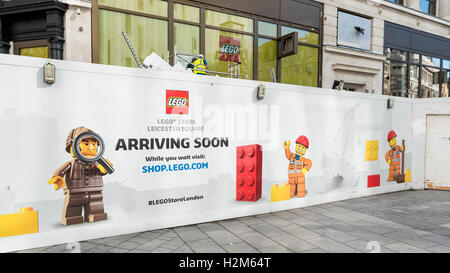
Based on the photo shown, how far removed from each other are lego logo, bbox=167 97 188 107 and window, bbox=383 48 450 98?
13.4 metres

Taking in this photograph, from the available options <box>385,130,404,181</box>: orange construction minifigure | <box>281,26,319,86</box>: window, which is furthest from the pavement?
<box>281,26,319,86</box>: window

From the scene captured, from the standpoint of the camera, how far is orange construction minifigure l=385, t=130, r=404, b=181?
24.8 ft

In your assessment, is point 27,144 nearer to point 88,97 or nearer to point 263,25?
point 88,97

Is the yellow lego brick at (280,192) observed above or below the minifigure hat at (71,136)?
below

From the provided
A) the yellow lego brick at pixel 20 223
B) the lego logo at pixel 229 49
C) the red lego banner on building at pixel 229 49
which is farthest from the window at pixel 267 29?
the yellow lego brick at pixel 20 223

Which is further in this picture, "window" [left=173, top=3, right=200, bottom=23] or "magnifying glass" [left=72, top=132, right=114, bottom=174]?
"window" [left=173, top=3, right=200, bottom=23]

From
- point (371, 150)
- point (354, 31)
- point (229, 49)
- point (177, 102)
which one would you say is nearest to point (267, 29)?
point (229, 49)

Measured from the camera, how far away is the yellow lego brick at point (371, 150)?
707 centimetres

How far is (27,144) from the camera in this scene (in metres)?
3.70

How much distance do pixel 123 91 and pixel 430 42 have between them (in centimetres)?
1809

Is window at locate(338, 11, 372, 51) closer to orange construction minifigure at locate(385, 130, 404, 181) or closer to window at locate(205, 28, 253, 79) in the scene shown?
window at locate(205, 28, 253, 79)

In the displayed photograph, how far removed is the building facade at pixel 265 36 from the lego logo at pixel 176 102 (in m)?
2.46

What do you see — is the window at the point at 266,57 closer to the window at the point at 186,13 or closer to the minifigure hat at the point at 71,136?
the window at the point at 186,13
